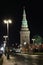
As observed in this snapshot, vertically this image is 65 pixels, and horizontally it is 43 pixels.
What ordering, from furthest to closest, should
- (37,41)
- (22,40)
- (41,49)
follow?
1. (22,40)
2. (37,41)
3. (41,49)

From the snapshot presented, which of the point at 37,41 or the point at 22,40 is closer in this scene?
the point at 37,41

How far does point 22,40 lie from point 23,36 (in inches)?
218

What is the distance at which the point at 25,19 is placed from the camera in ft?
639

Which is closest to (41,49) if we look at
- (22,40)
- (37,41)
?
(37,41)

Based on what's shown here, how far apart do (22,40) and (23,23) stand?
11119 millimetres

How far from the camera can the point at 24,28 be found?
198 meters

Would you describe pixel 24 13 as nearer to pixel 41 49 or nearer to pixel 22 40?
pixel 22 40

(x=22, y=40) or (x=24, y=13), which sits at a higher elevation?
(x=24, y=13)

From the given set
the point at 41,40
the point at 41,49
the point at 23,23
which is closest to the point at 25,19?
the point at 23,23

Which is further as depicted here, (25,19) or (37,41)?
(25,19)

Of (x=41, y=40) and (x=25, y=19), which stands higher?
(x=25, y=19)

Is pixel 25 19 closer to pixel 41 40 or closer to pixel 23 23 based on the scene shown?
pixel 23 23

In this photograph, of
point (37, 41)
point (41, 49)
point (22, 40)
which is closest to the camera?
point (41, 49)

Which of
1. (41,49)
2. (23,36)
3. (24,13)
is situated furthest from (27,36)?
(41,49)
